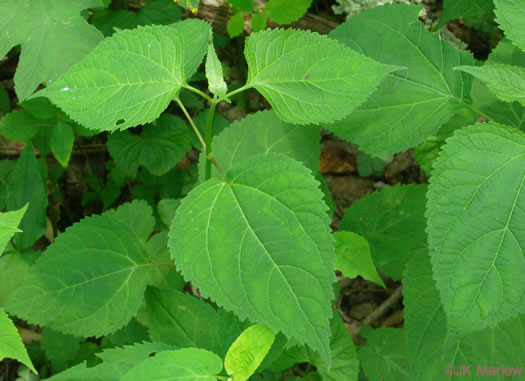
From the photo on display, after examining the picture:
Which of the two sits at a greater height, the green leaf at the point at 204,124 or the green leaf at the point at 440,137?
the green leaf at the point at 440,137

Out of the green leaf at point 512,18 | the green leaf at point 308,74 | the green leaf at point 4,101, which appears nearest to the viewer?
the green leaf at point 308,74

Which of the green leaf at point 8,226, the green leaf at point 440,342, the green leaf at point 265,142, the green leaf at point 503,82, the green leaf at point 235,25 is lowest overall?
the green leaf at point 440,342

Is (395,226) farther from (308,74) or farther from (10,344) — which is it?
(10,344)

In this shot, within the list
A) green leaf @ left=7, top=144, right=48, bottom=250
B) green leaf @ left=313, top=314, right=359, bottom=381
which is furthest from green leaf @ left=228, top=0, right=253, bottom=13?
green leaf @ left=313, top=314, right=359, bottom=381

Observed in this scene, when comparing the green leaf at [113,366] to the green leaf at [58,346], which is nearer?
the green leaf at [113,366]

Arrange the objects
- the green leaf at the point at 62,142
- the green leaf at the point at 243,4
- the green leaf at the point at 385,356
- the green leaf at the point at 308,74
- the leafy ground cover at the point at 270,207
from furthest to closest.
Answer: the green leaf at the point at 243,4 < the green leaf at the point at 62,142 < the green leaf at the point at 385,356 < the green leaf at the point at 308,74 < the leafy ground cover at the point at 270,207

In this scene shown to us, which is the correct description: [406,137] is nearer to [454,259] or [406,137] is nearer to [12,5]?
[454,259]

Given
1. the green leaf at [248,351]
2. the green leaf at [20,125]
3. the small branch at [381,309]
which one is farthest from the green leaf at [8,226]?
the small branch at [381,309]

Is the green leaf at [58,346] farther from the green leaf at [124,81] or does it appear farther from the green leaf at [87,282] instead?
the green leaf at [124,81]
